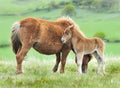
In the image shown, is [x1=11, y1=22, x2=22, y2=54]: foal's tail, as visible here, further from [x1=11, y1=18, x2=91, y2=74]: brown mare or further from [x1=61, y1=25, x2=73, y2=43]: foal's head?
[x1=61, y1=25, x2=73, y2=43]: foal's head

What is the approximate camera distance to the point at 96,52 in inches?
519

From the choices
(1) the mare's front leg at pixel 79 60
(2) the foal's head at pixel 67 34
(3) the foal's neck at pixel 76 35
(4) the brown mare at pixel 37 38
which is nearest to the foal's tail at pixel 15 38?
(4) the brown mare at pixel 37 38

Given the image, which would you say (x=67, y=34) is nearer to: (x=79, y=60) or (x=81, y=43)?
(x=81, y=43)

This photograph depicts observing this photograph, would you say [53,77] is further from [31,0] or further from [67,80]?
[31,0]

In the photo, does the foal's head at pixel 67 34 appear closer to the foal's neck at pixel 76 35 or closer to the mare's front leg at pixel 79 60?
the foal's neck at pixel 76 35

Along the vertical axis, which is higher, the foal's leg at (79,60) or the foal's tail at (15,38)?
the foal's tail at (15,38)

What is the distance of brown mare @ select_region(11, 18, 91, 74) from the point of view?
12328 millimetres

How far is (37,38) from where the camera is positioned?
12.4m

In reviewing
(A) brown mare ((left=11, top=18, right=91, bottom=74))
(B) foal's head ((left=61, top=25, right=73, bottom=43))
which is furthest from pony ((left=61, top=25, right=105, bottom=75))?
(A) brown mare ((left=11, top=18, right=91, bottom=74))

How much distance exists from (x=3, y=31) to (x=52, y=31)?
5427cm

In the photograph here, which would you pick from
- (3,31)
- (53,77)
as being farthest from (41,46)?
(3,31)

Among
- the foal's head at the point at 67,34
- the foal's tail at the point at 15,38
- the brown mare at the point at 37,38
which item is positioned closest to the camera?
the brown mare at the point at 37,38

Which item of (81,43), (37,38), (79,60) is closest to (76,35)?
(81,43)

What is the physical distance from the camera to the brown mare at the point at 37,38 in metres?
12.3
